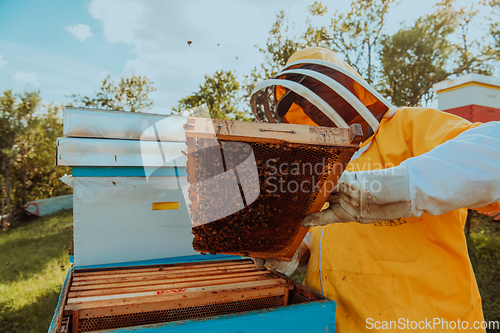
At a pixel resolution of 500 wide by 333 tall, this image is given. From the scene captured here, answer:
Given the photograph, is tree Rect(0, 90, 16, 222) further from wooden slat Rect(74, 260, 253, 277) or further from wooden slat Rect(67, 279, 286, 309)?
wooden slat Rect(67, 279, 286, 309)

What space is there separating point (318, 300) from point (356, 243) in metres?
0.37

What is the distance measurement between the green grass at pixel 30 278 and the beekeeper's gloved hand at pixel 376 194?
3.62m

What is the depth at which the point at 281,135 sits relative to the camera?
1.03m

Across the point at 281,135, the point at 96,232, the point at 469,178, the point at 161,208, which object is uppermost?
the point at 281,135

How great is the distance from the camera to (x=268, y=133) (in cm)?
102

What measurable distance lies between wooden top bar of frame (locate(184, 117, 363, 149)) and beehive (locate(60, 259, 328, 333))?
32.0 inches

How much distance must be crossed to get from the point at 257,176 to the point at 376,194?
1.53 ft

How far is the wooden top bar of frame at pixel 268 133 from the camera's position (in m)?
1.00

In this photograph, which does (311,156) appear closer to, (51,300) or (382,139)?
(382,139)

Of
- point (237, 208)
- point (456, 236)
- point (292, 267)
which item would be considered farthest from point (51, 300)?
point (456, 236)

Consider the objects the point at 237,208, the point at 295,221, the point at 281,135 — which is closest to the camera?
the point at 281,135

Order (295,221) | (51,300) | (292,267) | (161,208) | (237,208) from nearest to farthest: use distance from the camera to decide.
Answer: (237,208) → (295,221) → (292,267) → (161,208) → (51,300)

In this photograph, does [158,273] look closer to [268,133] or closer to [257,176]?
[257,176]

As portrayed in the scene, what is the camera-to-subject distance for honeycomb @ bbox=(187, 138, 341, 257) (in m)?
1.14
